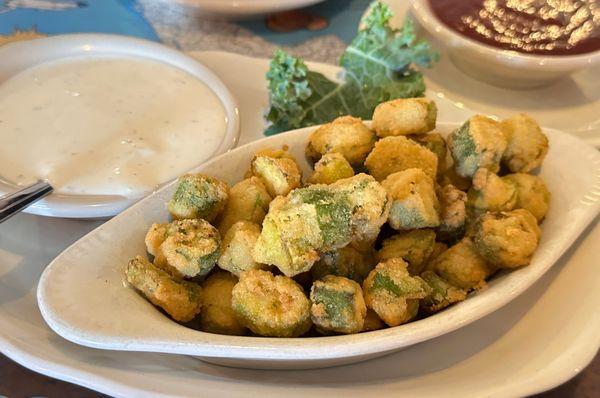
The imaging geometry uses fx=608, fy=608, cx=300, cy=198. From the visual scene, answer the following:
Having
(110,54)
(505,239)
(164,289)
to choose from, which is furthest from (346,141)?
(110,54)

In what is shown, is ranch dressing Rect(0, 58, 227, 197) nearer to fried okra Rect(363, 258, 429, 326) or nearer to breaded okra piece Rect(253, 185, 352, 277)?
breaded okra piece Rect(253, 185, 352, 277)

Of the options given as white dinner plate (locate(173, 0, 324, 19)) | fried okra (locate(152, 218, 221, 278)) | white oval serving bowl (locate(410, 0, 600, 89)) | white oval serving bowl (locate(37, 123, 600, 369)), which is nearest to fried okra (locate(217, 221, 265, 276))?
fried okra (locate(152, 218, 221, 278))

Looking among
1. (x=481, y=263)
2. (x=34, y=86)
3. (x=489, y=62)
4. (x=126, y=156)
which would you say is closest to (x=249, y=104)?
(x=126, y=156)

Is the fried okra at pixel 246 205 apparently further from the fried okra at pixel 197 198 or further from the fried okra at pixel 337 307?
the fried okra at pixel 337 307

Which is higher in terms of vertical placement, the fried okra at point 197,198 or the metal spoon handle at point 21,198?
the fried okra at point 197,198

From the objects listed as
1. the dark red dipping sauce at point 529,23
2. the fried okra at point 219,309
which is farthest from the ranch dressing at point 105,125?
the dark red dipping sauce at point 529,23

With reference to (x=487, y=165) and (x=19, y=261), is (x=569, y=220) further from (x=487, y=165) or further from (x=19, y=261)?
(x=19, y=261)

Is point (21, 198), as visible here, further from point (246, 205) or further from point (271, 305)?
point (271, 305)
